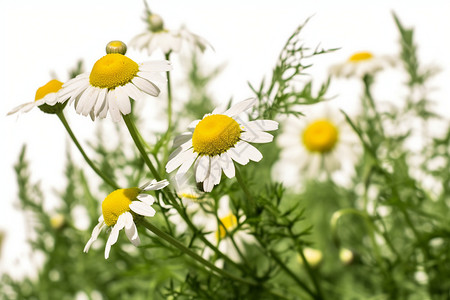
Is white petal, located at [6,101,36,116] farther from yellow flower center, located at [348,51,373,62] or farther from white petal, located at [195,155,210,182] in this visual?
yellow flower center, located at [348,51,373,62]

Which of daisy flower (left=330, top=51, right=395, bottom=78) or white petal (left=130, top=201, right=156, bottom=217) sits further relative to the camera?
daisy flower (left=330, top=51, right=395, bottom=78)

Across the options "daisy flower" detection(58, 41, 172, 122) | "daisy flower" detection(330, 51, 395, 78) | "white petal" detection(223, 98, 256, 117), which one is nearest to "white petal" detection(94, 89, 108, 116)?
"daisy flower" detection(58, 41, 172, 122)

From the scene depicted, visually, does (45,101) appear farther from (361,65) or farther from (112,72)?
(361,65)

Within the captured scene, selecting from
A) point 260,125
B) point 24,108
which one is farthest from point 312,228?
point 24,108

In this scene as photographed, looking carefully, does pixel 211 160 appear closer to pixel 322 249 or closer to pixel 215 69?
pixel 322 249

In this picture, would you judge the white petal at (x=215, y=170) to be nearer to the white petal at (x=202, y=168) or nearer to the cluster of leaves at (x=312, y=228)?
the white petal at (x=202, y=168)

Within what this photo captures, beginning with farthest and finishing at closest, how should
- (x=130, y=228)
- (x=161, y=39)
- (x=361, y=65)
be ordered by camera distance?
(x=361, y=65) → (x=161, y=39) → (x=130, y=228)

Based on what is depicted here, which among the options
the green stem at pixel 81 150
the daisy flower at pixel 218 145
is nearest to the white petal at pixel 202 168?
the daisy flower at pixel 218 145
